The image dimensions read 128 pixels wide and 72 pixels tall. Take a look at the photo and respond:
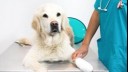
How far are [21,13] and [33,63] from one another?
668mm

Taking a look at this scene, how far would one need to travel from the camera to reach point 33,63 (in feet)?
3.42

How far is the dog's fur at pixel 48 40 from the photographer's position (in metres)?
1.08

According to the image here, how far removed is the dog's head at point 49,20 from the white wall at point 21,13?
0.53 meters

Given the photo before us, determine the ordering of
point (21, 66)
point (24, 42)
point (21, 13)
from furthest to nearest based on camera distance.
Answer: point (21, 13), point (24, 42), point (21, 66)

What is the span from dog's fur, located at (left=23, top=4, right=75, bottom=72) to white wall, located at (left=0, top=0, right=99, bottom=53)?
0.53 metres

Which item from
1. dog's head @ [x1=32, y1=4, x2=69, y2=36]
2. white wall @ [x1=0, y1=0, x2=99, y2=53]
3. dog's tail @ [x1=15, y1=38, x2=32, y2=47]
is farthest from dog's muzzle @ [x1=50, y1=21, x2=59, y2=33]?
white wall @ [x1=0, y1=0, x2=99, y2=53]

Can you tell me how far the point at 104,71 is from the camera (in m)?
1.00

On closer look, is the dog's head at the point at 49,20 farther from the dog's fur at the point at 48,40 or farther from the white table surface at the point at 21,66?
the white table surface at the point at 21,66

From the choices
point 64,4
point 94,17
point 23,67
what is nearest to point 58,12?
point 94,17

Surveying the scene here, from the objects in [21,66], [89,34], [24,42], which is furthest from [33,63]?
[24,42]

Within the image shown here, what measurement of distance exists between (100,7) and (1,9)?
0.80m

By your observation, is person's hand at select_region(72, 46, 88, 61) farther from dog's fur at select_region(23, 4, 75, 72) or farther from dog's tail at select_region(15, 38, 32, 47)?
dog's tail at select_region(15, 38, 32, 47)

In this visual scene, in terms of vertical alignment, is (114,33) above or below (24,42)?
above

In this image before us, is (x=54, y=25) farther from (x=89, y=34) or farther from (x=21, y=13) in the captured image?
(x=21, y=13)
